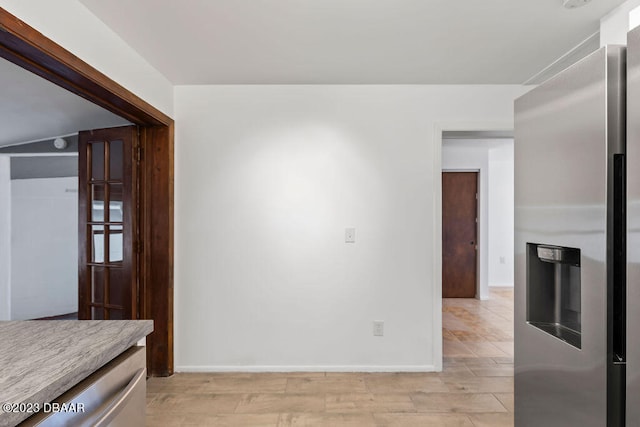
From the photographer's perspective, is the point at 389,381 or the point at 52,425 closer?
the point at 52,425

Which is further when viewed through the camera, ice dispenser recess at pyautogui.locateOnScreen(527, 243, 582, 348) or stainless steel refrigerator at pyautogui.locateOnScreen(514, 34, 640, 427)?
ice dispenser recess at pyautogui.locateOnScreen(527, 243, 582, 348)

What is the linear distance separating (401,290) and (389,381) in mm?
696

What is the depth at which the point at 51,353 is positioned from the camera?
0.95 meters

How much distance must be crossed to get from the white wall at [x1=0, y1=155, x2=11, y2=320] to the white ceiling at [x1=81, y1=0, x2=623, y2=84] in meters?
3.16

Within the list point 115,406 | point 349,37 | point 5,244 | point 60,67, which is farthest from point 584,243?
point 5,244

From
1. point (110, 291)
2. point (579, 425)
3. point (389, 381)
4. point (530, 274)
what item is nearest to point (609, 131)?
point (530, 274)

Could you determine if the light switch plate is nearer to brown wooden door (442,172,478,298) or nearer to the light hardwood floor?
the light hardwood floor

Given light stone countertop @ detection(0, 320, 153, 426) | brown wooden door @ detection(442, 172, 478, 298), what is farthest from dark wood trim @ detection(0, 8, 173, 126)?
brown wooden door @ detection(442, 172, 478, 298)

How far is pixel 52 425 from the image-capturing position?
0.75 metres

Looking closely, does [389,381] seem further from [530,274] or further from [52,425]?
[52,425]

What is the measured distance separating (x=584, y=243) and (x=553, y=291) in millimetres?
336

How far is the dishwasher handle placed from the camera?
0.86 metres

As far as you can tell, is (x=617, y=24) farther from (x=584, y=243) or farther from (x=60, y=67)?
(x=60, y=67)

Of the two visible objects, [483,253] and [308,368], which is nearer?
[308,368]
